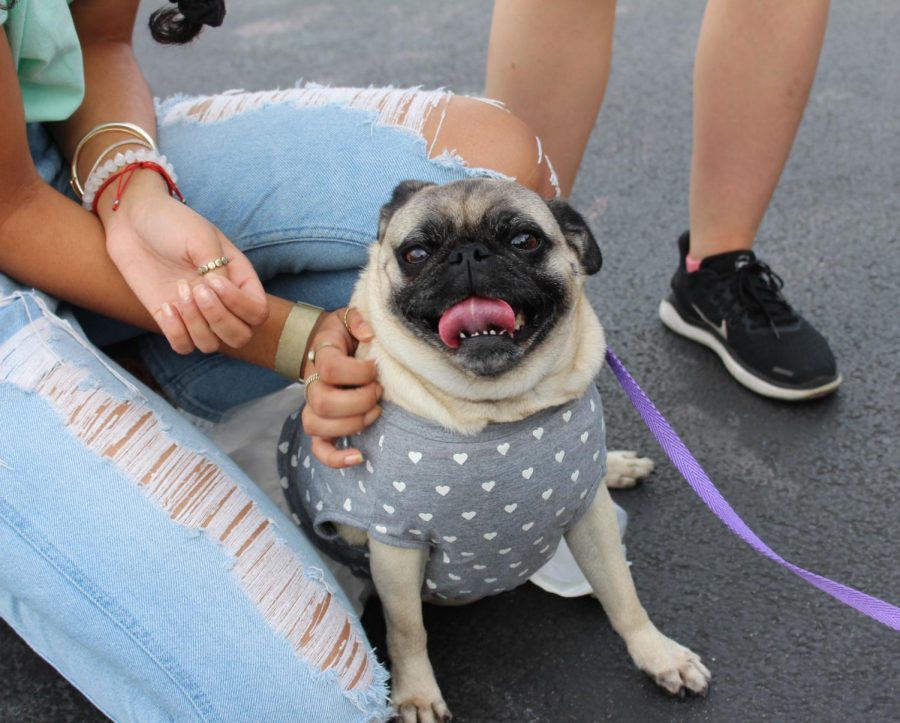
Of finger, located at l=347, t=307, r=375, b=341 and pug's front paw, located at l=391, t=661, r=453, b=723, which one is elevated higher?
finger, located at l=347, t=307, r=375, b=341

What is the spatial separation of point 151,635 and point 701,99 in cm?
143

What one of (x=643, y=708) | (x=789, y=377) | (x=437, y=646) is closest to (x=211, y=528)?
(x=437, y=646)

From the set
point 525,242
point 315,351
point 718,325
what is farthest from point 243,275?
point 718,325

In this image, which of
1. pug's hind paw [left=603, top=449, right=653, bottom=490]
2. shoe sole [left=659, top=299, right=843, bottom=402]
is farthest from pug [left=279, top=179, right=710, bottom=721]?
shoe sole [left=659, top=299, right=843, bottom=402]

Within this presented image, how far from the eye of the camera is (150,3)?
4.12 metres

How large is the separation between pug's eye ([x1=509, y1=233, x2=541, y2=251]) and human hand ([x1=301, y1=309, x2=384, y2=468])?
0.76 feet

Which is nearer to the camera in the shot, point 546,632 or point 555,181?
point 546,632

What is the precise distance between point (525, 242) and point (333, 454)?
0.38 m

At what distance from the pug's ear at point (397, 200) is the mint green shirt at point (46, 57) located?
54cm

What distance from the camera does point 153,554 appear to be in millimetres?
1349

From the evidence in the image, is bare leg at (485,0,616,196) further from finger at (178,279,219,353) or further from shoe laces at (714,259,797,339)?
finger at (178,279,219,353)

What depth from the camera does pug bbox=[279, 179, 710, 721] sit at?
136 centimetres

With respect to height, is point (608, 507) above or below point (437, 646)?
above

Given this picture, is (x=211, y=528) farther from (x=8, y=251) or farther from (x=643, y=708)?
(x=643, y=708)
